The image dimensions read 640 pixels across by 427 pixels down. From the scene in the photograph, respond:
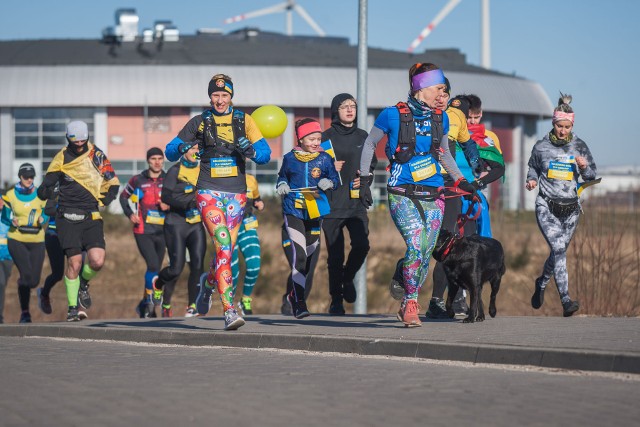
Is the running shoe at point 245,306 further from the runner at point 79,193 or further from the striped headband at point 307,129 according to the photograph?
the striped headband at point 307,129

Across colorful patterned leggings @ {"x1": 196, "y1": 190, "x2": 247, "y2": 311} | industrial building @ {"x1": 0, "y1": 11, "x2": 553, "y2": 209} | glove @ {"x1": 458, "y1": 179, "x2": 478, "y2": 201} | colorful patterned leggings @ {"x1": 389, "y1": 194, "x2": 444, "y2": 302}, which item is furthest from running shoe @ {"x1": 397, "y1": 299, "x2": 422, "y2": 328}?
industrial building @ {"x1": 0, "y1": 11, "x2": 553, "y2": 209}

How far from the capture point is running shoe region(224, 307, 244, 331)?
12.6 meters

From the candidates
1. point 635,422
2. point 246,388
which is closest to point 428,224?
point 246,388

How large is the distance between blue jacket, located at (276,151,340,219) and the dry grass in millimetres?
4400

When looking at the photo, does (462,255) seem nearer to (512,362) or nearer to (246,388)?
(512,362)

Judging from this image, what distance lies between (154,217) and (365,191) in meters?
6.29

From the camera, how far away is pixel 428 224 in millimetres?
11914

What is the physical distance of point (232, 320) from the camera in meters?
12.6

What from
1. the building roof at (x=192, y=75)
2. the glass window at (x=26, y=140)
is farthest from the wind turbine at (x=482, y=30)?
the glass window at (x=26, y=140)

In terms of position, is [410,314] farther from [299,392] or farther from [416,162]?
[299,392]

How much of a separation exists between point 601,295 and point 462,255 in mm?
5021

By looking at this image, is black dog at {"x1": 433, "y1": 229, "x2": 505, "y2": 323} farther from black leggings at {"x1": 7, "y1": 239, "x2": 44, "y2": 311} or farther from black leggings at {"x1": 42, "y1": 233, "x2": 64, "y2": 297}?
black leggings at {"x1": 7, "y1": 239, "x2": 44, "y2": 311}

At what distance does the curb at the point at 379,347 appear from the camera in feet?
31.2

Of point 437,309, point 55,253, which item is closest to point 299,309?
point 437,309
